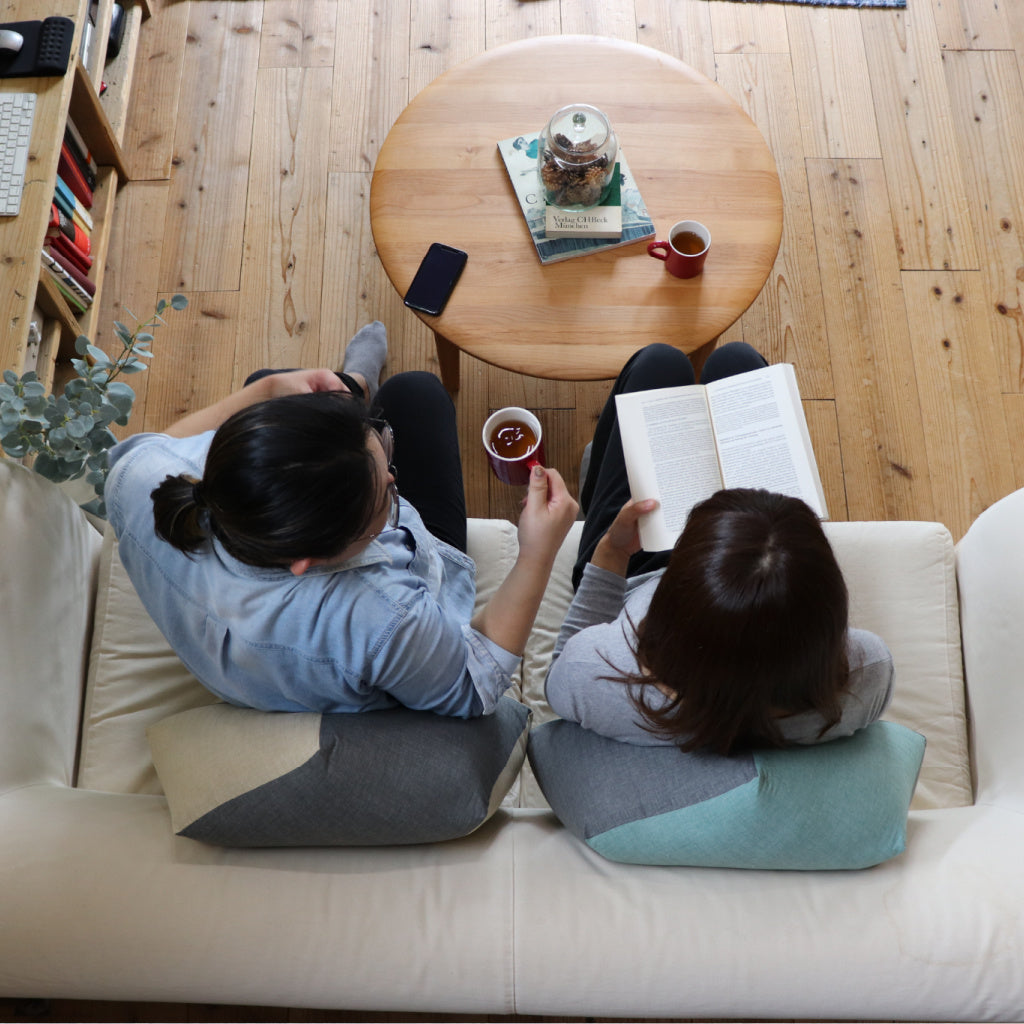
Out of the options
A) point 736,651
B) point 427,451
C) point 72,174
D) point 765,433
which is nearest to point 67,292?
point 72,174

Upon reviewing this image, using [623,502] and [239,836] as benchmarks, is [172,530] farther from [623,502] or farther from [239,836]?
[623,502]

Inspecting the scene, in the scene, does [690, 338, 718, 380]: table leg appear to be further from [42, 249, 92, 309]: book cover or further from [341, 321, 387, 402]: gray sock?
[42, 249, 92, 309]: book cover

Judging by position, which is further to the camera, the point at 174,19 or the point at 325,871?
the point at 174,19

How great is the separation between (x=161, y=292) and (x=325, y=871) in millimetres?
1600

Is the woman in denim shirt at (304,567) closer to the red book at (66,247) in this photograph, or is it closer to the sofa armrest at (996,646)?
the sofa armrest at (996,646)

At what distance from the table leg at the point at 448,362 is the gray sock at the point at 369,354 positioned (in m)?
0.15

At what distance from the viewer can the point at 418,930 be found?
927 millimetres

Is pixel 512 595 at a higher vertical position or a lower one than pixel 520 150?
lower

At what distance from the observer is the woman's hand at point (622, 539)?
4.05 ft

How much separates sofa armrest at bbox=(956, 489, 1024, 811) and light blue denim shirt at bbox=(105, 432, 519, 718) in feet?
2.32

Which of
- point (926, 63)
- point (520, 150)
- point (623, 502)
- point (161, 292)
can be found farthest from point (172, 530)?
point (926, 63)

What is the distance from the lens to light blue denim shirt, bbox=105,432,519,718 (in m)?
0.93

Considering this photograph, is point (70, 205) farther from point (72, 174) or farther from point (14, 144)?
point (14, 144)

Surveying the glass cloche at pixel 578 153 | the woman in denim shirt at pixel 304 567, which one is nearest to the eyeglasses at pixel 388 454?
the woman in denim shirt at pixel 304 567
